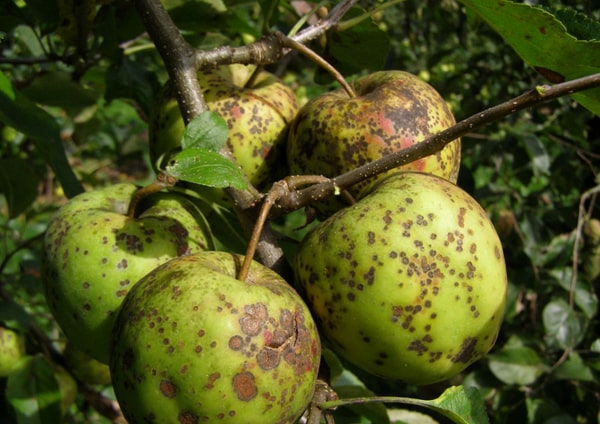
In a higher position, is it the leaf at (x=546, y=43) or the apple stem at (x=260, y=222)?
the leaf at (x=546, y=43)

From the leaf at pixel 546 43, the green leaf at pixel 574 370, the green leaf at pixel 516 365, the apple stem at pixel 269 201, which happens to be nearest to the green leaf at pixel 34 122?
the apple stem at pixel 269 201

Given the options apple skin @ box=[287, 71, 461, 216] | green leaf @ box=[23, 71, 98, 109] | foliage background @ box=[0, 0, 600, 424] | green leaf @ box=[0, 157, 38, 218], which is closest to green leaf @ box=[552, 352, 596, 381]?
foliage background @ box=[0, 0, 600, 424]

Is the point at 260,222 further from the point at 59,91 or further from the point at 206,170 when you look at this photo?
the point at 59,91

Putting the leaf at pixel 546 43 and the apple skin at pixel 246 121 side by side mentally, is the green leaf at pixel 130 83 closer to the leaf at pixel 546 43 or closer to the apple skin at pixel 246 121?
the apple skin at pixel 246 121

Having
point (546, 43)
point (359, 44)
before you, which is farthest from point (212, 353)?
point (359, 44)

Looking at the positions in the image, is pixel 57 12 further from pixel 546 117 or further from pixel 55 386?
pixel 546 117

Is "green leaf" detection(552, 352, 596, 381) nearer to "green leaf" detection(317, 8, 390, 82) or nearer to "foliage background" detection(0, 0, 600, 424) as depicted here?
"foliage background" detection(0, 0, 600, 424)
